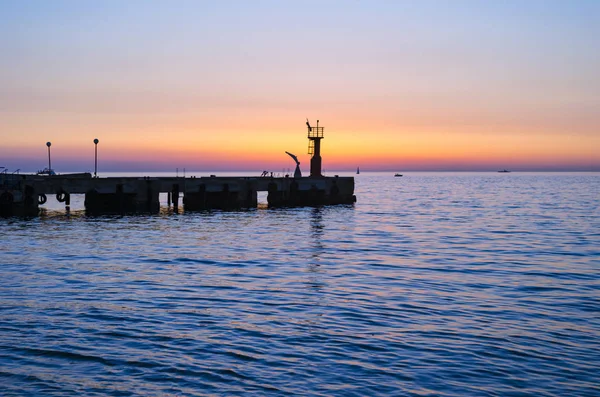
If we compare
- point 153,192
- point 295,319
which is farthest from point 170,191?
point 295,319

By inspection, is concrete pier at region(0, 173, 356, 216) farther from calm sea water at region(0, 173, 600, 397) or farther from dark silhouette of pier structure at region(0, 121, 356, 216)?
calm sea water at region(0, 173, 600, 397)

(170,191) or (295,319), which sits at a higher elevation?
(170,191)

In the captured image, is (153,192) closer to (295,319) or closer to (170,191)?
(170,191)

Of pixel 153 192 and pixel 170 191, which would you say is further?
pixel 170 191

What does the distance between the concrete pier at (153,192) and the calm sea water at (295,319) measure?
1678 cm

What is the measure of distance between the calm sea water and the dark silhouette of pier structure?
1690 cm

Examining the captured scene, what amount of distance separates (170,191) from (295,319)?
44868mm

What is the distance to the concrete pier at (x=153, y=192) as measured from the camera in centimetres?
5025

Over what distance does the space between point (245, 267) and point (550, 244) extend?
789 inches

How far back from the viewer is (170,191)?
59375 millimetres

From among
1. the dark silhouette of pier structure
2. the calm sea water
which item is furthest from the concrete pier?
the calm sea water

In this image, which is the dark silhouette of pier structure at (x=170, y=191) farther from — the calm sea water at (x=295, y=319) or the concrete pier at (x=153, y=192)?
the calm sea water at (x=295, y=319)

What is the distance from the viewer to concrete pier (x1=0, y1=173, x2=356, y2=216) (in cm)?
5025

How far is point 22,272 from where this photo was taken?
23.8 meters
